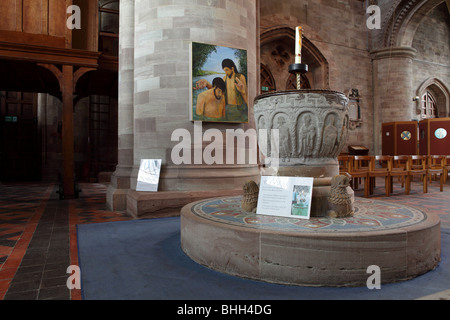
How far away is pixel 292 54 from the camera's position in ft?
40.0

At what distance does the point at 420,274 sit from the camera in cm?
222

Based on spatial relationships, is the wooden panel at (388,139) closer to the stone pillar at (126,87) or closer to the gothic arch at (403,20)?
the gothic arch at (403,20)

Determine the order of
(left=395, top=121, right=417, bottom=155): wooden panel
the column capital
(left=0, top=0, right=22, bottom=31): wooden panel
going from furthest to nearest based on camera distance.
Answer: the column capital
(left=395, top=121, right=417, bottom=155): wooden panel
(left=0, top=0, right=22, bottom=31): wooden panel

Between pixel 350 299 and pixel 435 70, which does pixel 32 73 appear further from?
pixel 435 70

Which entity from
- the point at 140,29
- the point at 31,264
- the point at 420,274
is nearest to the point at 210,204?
the point at 31,264

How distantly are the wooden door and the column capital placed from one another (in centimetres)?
1430

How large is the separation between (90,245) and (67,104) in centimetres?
462

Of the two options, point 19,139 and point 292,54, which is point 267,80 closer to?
point 292,54

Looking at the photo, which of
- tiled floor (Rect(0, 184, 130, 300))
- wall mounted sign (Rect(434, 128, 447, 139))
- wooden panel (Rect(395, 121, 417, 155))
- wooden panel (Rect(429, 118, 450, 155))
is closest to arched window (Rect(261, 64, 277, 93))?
wooden panel (Rect(395, 121, 417, 155))

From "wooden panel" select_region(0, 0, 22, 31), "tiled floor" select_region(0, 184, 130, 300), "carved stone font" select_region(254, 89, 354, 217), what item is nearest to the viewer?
"tiled floor" select_region(0, 184, 130, 300)

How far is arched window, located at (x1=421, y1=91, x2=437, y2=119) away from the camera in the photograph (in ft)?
51.9

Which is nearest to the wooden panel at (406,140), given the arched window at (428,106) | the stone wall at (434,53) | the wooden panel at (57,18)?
the stone wall at (434,53)

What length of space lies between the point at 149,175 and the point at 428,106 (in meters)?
16.7

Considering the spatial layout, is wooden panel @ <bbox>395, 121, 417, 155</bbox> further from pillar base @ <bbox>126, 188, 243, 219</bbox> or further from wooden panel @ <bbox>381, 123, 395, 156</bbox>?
pillar base @ <bbox>126, 188, 243, 219</bbox>
